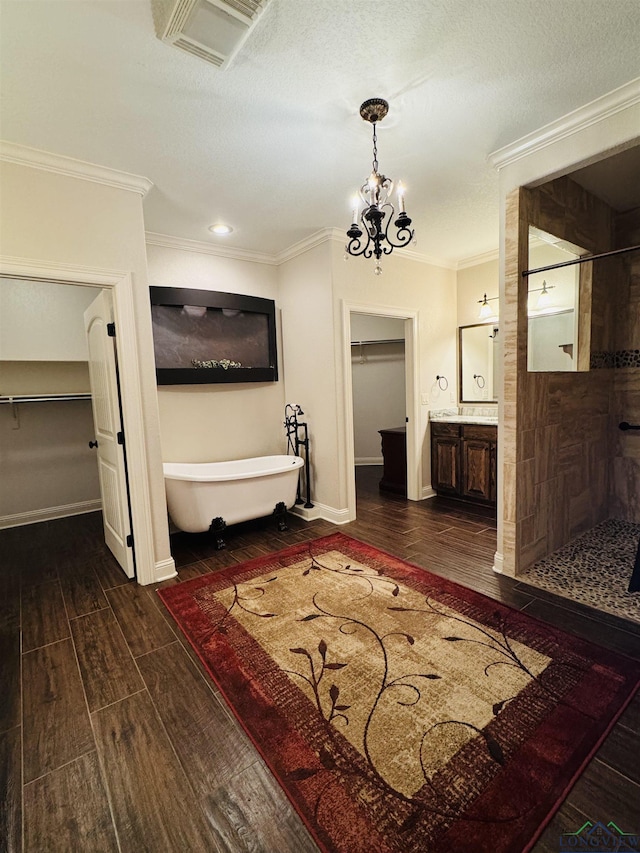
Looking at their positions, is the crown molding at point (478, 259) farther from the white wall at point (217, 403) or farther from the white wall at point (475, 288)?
the white wall at point (217, 403)

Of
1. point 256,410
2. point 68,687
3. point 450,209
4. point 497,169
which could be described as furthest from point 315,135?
point 68,687

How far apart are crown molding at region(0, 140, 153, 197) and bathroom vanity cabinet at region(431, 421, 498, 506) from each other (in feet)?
11.9

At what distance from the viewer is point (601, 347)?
138 inches

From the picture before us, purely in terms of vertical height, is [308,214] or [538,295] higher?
[308,214]

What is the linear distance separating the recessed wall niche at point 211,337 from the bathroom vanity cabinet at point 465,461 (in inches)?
82.0

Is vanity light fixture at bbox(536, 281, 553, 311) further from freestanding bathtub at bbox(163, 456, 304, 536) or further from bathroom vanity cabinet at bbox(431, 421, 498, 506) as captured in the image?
freestanding bathtub at bbox(163, 456, 304, 536)

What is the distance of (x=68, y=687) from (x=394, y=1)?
3233 mm

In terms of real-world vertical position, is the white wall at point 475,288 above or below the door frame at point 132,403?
above

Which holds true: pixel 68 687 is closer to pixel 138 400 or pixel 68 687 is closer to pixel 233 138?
pixel 138 400

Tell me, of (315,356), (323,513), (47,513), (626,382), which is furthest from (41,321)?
(626,382)

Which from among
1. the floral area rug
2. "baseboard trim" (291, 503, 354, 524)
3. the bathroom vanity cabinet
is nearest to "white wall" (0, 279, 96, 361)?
"baseboard trim" (291, 503, 354, 524)

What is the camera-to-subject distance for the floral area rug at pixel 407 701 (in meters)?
1.25

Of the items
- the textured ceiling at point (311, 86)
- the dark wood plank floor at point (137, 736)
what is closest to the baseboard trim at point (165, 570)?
the dark wood plank floor at point (137, 736)

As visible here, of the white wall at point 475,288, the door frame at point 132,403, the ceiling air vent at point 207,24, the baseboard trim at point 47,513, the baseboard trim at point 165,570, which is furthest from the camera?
the white wall at point 475,288
